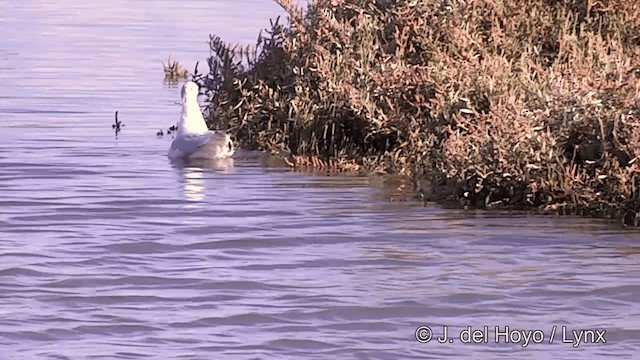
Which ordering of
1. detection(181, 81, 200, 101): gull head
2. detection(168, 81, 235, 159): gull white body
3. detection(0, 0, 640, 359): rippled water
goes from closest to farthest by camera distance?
detection(0, 0, 640, 359): rippled water, detection(168, 81, 235, 159): gull white body, detection(181, 81, 200, 101): gull head

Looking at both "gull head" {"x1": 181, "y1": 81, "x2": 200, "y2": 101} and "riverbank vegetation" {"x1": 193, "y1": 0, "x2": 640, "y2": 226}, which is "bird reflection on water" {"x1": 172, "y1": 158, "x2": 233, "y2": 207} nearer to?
"riverbank vegetation" {"x1": 193, "y1": 0, "x2": 640, "y2": 226}

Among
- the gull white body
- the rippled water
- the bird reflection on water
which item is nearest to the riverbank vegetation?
the rippled water

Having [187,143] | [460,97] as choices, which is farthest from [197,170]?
[460,97]

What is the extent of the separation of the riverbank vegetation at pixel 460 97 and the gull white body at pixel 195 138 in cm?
47

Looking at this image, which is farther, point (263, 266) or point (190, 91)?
point (190, 91)

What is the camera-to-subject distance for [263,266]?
8.97 meters

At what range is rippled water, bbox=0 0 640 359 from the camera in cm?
734

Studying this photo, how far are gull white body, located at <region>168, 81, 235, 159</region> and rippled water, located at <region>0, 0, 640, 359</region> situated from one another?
0.16 meters

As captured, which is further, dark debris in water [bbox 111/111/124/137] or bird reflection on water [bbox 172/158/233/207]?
dark debris in water [bbox 111/111/124/137]

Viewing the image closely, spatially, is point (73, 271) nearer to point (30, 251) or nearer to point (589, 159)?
point (30, 251)

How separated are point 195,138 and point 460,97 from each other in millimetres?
2734

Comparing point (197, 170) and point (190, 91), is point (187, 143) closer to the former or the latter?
point (197, 170)

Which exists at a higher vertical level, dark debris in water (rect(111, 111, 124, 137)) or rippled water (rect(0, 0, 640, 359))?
dark debris in water (rect(111, 111, 124, 137))

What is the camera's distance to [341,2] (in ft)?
45.2
